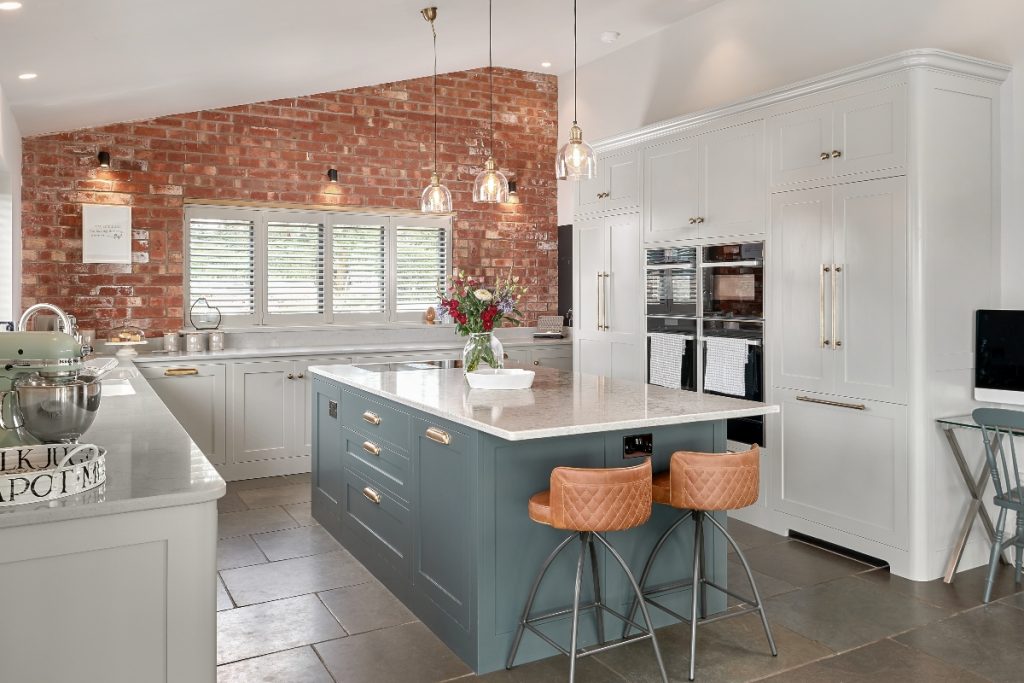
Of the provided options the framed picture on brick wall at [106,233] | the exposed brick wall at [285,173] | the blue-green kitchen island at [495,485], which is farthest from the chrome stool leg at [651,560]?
the framed picture on brick wall at [106,233]

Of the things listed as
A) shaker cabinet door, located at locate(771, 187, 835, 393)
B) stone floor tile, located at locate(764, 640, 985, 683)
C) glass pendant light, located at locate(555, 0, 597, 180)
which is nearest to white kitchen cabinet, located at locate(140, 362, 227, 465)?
glass pendant light, located at locate(555, 0, 597, 180)

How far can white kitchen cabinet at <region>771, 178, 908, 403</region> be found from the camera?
13.0ft

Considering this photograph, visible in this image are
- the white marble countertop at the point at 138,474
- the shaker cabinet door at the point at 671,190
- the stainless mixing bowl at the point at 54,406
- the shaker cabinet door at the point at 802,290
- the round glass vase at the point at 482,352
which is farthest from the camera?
the shaker cabinet door at the point at 671,190

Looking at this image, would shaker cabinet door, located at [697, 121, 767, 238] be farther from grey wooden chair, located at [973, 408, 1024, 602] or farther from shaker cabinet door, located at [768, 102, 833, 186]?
grey wooden chair, located at [973, 408, 1024, 602]

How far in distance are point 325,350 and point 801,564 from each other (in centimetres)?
379

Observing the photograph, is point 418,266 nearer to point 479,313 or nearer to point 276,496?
point 276,496

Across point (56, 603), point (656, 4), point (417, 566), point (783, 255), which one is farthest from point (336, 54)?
point (56, 603)

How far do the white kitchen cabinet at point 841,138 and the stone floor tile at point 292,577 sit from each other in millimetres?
3165

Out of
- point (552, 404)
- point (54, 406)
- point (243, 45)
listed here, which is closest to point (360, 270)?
point (243, 45)

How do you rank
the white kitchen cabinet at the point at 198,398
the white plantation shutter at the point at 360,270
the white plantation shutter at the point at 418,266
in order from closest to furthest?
the white kitchen cabinet at the point at 198,398 < the white plantation shutter at the point at 360,270 < the white plantation shutter at the point at 418,266

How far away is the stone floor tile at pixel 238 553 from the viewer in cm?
420

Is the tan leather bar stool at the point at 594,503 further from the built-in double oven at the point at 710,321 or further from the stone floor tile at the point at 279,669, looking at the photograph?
the built-in double oven at the point at 710,321

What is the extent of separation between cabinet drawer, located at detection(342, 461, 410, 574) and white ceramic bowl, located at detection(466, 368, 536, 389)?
67 centimetres

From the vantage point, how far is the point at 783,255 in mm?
4559
